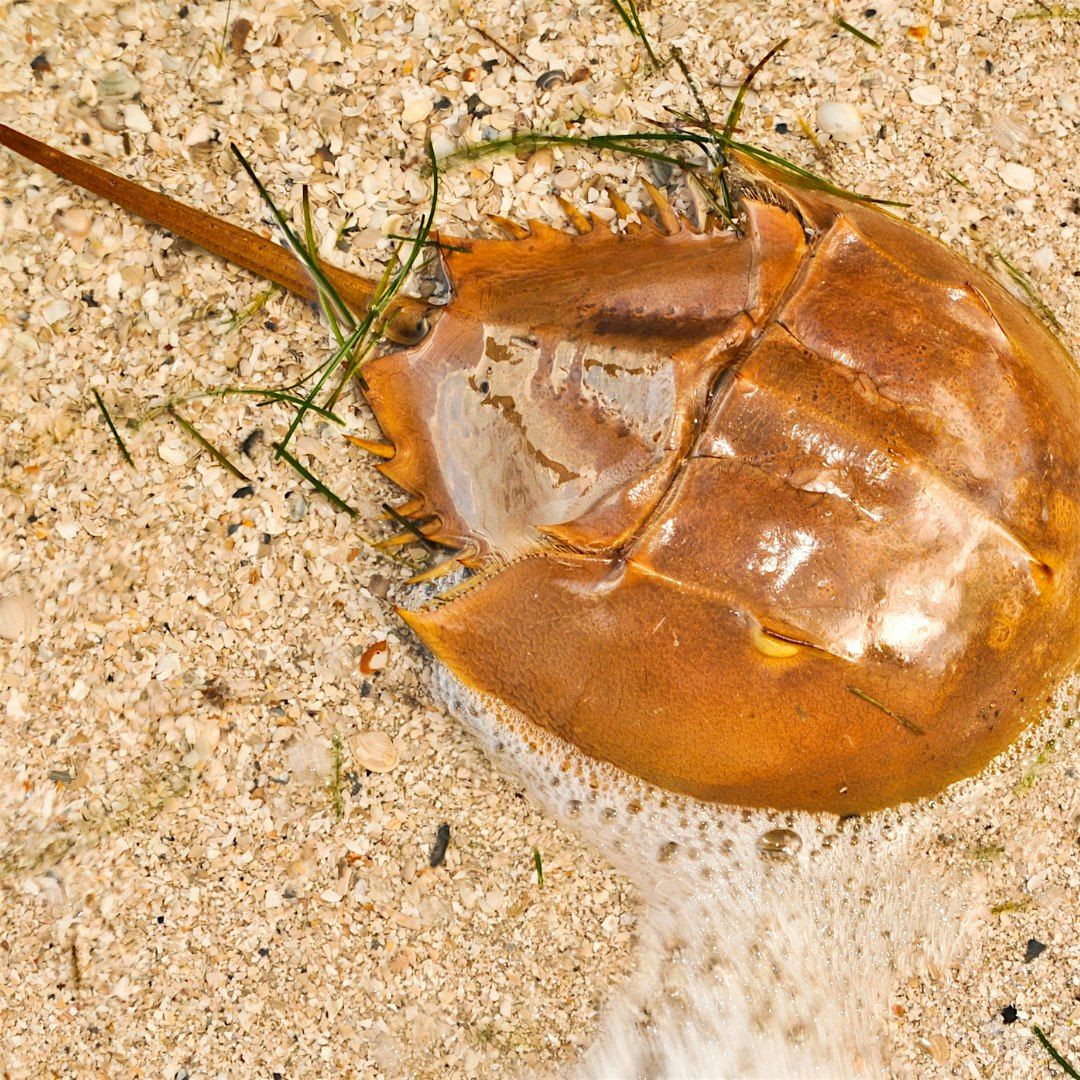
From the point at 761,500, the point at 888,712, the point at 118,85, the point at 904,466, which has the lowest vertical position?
the point at 888,712

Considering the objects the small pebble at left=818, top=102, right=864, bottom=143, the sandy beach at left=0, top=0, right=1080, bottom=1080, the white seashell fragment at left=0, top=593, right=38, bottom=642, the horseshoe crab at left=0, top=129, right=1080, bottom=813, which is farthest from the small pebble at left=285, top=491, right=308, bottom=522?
the small pebble at left=818, top=102, right=864, bottom=143

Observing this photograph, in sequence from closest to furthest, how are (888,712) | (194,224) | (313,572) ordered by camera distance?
(888,712) → (194,224) → (313,572)

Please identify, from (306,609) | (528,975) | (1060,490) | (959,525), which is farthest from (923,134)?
(528,975)

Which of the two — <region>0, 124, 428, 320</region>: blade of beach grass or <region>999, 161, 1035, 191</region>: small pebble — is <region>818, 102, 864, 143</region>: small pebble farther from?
<region>0, 124, 428, 320</region>: blade of beach grass

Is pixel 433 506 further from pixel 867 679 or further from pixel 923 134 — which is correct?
pixel 923 134

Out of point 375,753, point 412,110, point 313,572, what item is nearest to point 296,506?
point 313,572

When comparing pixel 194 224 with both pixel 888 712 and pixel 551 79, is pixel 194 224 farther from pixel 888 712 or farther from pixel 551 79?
pixel 888 712

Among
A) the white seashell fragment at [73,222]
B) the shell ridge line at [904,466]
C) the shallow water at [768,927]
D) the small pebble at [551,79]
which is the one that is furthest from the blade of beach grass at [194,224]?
the shallow water at [768,927]
